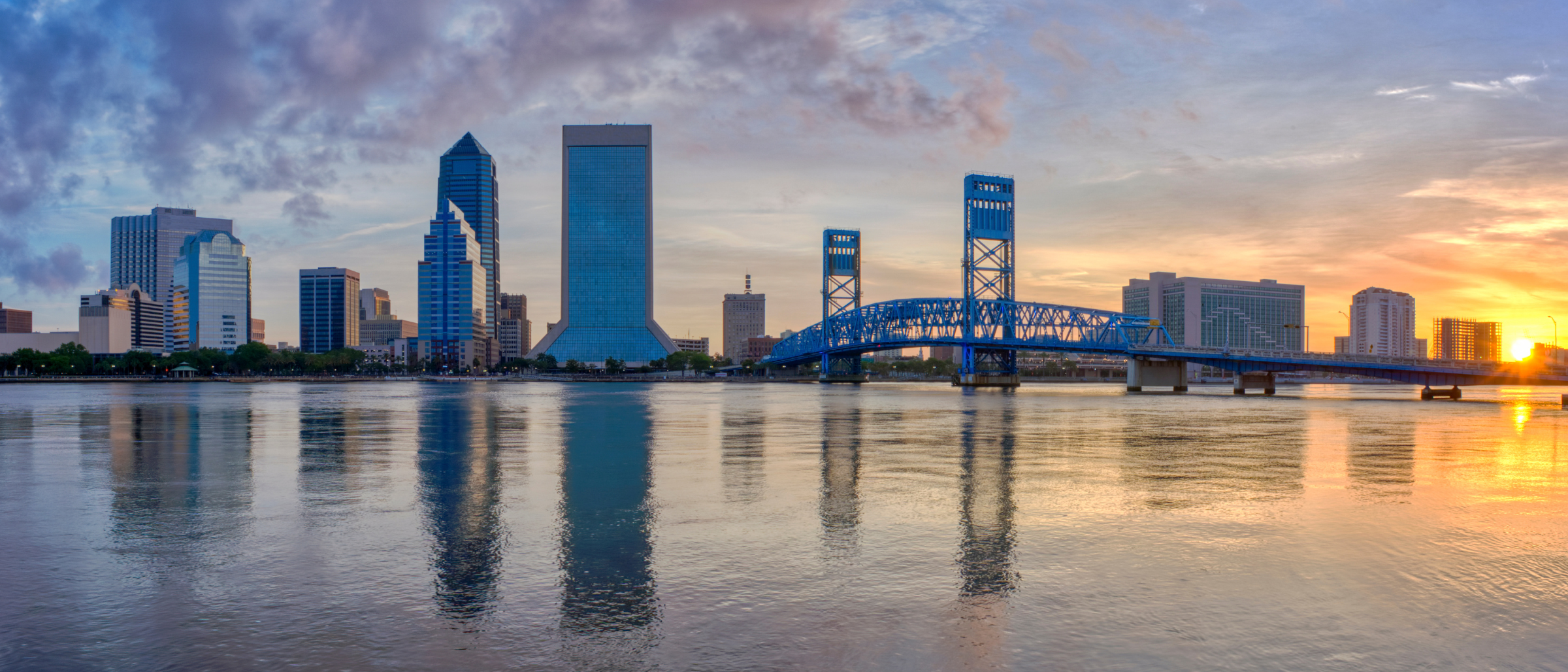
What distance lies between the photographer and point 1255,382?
449ft

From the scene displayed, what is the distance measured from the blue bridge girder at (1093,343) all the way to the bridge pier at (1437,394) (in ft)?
3.68

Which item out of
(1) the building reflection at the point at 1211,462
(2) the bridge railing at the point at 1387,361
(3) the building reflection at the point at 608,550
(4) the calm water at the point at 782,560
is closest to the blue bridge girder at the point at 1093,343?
(2) the bridge railing at the point at 1387,361

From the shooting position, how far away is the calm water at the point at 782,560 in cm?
991

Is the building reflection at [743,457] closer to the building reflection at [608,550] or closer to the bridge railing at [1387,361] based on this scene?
the building reflection at [608,550]

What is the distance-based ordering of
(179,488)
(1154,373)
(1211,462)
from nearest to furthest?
(179,488)
(1211,462)
(1154,373)

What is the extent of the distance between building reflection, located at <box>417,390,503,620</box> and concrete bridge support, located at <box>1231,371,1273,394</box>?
109626mm

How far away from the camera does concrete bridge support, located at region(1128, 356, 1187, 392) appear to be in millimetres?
131375

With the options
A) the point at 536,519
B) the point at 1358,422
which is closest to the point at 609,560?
the point at 536,519

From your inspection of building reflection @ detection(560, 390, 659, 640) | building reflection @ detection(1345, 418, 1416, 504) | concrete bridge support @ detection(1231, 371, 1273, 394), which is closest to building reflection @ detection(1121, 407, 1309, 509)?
building reflection @ detection(1345, 418, 1416, 504)

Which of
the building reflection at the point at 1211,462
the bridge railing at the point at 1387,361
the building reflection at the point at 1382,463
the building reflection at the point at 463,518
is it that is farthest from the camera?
the bridge railing at the point at 1387,361

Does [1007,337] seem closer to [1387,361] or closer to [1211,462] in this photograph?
[1387,361]

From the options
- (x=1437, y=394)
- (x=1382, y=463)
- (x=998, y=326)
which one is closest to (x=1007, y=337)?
(x=998, y=326)

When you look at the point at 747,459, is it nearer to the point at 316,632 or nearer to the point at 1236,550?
the point at 1236,550

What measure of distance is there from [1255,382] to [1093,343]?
77.6 ft
